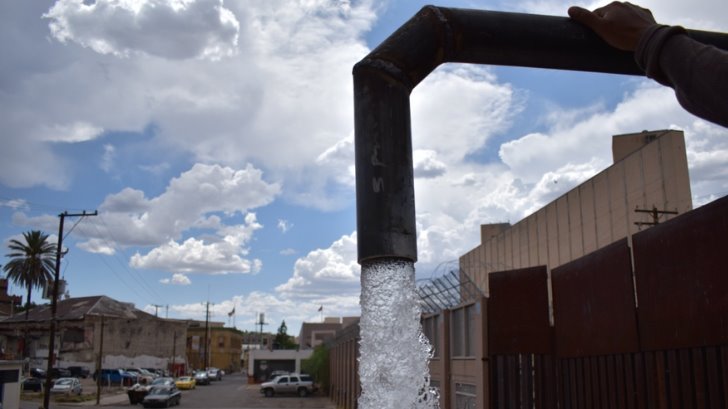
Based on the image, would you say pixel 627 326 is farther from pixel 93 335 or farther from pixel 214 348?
pixel 214 348

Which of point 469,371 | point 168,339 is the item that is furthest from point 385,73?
point 168,339

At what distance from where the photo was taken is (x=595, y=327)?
692 centimetres

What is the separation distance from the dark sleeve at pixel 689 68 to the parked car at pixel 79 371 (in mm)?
64343

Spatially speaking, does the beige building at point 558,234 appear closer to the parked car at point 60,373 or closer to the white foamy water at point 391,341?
the white foamy water at point 391,341

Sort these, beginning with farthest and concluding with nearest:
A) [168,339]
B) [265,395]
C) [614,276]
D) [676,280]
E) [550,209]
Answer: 1. [168,339]
2. [265,395]
3. [550,209]
4. [614,276]
5. [676,280]

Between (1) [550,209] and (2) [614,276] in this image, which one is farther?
(1) [550,209]

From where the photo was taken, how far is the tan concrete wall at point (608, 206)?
18.2m

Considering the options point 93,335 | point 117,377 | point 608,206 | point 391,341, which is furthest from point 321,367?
point 391,341

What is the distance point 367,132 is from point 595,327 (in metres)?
5.13

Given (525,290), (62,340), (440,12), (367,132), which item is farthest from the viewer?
(62,340)

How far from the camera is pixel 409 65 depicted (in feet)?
9.22

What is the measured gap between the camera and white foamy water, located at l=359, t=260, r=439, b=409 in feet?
8.33

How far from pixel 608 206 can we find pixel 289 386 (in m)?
30.9

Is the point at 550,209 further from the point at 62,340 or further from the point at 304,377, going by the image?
the point at 62,340
